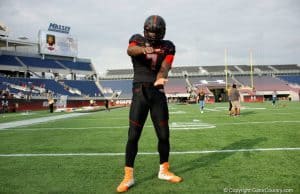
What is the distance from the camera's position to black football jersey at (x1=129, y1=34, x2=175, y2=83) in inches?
155

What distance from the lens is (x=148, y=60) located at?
3.96 meters

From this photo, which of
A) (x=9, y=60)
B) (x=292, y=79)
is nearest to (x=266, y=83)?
(x=292, y=79)

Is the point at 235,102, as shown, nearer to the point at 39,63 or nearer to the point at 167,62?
the point at 167,62

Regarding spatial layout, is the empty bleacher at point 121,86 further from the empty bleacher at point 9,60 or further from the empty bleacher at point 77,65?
the empty bleacher at point 9,60

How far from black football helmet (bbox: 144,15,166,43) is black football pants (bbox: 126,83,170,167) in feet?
1.71

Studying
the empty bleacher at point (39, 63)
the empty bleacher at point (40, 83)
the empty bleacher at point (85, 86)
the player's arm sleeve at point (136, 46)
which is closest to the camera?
the player's arm sleeve at point (136, 46)

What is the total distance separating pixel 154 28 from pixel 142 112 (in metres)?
0.93

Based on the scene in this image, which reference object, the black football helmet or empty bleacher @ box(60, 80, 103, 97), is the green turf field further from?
empty bleacher @ box(60, 80, 103, 97)

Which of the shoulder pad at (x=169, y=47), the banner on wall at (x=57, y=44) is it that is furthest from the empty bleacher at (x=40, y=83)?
the shoulder pad at (x=169, y=47)

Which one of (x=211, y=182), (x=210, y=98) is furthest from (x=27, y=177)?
(x=210, y=98)

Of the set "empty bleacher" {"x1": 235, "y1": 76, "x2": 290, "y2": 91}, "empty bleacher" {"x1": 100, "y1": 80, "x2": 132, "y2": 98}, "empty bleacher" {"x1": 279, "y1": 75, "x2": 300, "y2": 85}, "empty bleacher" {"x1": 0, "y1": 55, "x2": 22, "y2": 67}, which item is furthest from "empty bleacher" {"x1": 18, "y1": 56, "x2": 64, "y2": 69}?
"empty bleacher" {"x1": 279, "y1": 75, "x2": 300, "y2": 85}

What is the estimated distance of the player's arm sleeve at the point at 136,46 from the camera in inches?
150

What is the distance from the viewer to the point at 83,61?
196 feet

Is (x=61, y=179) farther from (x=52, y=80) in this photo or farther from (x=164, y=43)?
(x=52, y=80)
